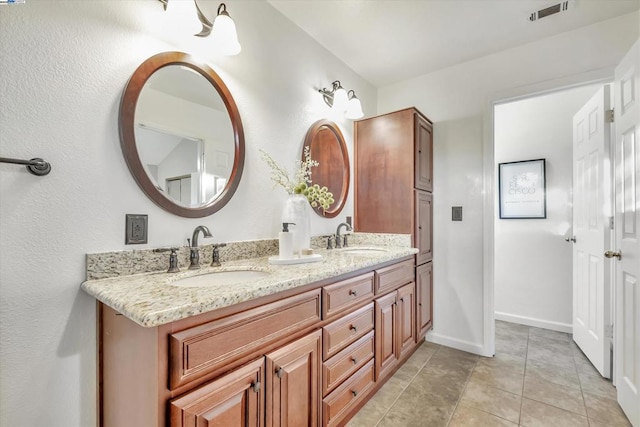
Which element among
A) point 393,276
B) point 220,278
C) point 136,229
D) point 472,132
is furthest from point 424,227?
point 136,229

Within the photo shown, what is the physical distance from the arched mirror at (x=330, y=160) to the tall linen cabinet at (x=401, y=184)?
0.64 feet

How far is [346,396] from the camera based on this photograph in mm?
1481

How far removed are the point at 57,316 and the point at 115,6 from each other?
122cm

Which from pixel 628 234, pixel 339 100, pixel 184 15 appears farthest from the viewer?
pixel 339 100

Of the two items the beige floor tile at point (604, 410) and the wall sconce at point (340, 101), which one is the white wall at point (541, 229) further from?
the wall sconce at point (340, 101)

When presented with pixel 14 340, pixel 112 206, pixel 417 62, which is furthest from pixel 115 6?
pixel 417 62

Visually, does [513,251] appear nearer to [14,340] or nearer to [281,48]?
[281,48]

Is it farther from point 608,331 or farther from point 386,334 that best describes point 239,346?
point 608,331

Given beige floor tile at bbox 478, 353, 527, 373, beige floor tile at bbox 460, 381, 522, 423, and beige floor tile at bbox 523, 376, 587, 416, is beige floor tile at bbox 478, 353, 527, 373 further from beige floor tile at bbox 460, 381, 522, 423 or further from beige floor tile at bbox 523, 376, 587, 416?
beige floor tile at bbox 460, 381, 522, 423

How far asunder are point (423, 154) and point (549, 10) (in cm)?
119

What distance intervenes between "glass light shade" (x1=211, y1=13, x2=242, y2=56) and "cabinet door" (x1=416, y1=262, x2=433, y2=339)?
1.99 metres

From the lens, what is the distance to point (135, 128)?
122 centimetres

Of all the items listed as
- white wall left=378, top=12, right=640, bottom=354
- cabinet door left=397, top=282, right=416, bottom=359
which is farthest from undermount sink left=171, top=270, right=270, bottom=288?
white wall left=378, top=12, right=640, bottom=354

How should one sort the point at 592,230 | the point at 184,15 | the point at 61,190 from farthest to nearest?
the point at 592,230, the point at 184,15, the point at 61,190
